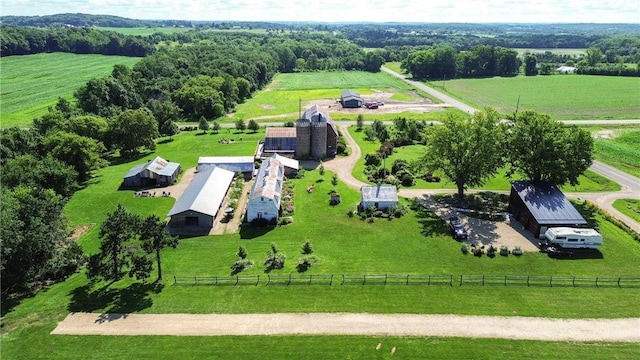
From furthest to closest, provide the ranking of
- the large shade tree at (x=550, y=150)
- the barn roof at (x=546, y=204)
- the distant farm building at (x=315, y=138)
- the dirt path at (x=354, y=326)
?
the distant farm building at (x=315, y=138), the large shade tree at (x=550, y=150), the barn roof at (x=546, y=204), the dirt path at (x=354, y=326)

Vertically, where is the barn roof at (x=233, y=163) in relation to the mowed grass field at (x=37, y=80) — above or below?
below

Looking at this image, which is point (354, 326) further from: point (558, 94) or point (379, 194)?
point (558, 94)

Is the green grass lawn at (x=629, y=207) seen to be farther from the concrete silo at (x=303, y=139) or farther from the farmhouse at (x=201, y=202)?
the farmhouse at (x=201, y=202)

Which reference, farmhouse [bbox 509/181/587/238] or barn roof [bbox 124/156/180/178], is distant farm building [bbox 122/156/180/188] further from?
farmhouse [bbox 509/181/587/238]

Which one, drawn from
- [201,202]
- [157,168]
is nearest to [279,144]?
[157,168]

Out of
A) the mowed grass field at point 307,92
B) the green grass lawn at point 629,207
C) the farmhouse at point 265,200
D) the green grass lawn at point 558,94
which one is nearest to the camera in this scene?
the farmhouse at point 265,200

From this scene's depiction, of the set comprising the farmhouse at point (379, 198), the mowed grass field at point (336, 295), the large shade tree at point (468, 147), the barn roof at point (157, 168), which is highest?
the large shade tree at point (468, 147)

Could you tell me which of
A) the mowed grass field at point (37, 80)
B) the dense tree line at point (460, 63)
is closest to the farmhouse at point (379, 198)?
the mowed grass field at point (37, 80)
